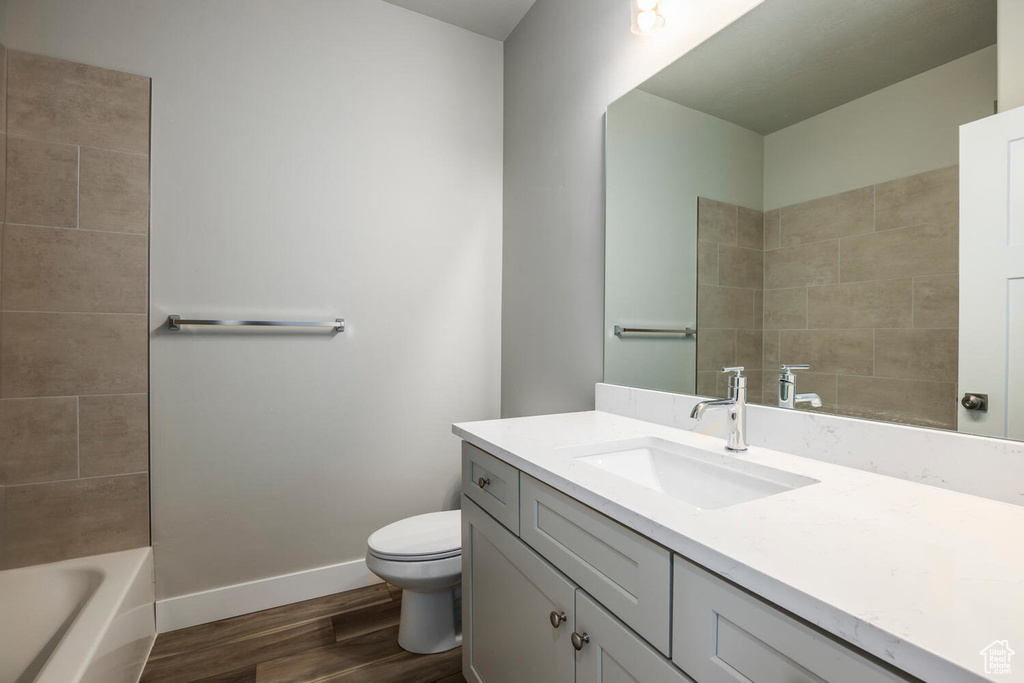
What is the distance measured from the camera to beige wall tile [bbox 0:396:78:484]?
60.3 inches

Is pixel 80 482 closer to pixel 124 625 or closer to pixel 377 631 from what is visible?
pixel 124 625

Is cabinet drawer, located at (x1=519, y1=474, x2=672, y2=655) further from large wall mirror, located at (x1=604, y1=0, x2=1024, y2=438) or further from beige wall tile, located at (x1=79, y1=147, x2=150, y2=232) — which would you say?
beige wall tile, located at (x1=79, y1=147, x2=150, y2=232)

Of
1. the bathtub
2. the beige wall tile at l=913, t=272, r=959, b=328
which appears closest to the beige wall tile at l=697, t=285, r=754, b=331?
the beige wall tile at l=913, t=272, r=959, b=328

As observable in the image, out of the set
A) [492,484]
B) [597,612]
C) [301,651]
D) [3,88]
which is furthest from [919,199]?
[3,88]

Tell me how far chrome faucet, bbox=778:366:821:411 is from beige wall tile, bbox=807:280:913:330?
11 centimetres

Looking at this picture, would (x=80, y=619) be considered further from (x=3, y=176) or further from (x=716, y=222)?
(x=716, y=222)

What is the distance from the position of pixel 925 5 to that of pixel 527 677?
4.98ft

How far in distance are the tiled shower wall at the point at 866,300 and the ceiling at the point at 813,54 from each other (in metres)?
0.22

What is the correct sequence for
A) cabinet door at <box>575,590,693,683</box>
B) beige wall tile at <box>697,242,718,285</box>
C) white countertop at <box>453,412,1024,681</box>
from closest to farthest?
white countertop at <box>453,412,1024,681</box> → cabinet door at <box>575,590,693,683</box> → beige wall tile at <box>697,242,718,285</box>

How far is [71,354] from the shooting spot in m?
1.60

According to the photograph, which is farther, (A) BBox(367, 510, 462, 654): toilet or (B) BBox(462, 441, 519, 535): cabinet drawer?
(A) BBox(367, 510, 462, 654): toilet

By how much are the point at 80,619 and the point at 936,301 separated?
82.5 inches

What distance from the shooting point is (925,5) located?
0.89m

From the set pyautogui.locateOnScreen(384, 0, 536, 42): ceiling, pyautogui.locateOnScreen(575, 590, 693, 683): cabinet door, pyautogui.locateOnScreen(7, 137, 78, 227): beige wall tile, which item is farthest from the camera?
pyautogui.locateOnScreen(384, 0, 536, 42): ceiling
